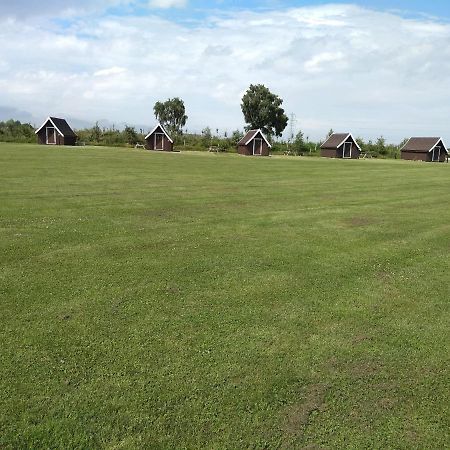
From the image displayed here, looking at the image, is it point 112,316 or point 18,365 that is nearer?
point 18,365

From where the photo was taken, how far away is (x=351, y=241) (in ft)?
34.8

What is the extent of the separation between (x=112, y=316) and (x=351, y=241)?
6.49 metres

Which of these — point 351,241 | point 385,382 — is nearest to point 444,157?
point 351,241

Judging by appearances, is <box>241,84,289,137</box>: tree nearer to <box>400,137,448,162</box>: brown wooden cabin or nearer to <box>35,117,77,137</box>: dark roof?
<box>400,137,448,162</box>: brown wooden cabin

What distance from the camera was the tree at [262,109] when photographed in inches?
3880

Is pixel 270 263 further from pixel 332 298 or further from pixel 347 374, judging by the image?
pixel 347 374

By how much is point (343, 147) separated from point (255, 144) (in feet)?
50.1

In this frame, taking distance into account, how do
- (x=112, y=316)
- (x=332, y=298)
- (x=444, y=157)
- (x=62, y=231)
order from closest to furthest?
1. (x=112, y=316)
2. (x=332, y=298)
3. (x=62, y=231)
4. (x=444, y=157)

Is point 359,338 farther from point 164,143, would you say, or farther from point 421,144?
point 421,144

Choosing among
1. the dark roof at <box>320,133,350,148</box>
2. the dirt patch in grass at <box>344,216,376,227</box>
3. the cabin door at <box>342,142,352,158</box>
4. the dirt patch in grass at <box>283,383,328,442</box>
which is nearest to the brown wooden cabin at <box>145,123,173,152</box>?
the dark roof at <box>320,133,350,148</box>

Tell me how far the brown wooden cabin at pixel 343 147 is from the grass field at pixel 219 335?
63888 mm

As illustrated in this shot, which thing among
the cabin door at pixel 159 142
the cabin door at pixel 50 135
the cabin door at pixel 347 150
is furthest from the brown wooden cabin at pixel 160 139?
the cabin door at pixel 347 150

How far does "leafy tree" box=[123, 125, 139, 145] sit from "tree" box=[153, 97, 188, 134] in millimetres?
45418

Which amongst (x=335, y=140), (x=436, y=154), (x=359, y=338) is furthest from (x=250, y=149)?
(x=359, y=338)
